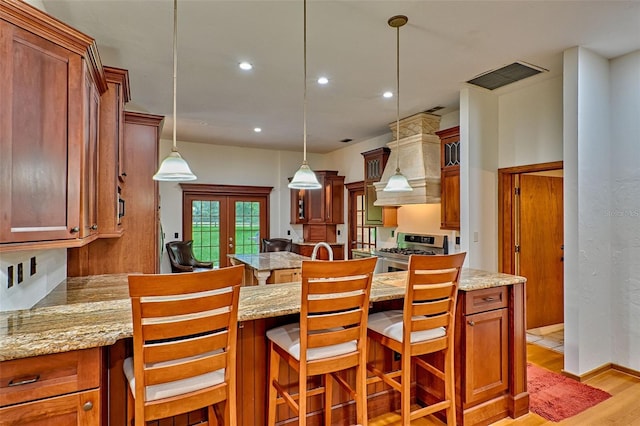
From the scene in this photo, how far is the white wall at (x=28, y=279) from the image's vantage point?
173 centimetres

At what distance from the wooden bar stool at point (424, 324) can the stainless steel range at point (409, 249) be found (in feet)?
8.98

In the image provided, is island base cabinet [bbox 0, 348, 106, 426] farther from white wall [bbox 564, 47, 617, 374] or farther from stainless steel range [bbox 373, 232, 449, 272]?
stainless steel range [bbox 373, 232, 449, 272]

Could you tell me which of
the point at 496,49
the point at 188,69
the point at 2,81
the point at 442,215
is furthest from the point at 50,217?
the point at 442,215

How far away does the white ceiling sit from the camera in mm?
2525

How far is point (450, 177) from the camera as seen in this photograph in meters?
4.59

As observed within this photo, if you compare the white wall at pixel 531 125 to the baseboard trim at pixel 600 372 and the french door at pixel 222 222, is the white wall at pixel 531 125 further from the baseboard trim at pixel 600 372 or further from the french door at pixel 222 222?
the french door at pixel 222 222

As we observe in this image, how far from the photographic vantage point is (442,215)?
15.5 ft

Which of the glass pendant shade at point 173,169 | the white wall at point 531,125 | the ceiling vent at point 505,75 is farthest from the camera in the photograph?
the white wall at point 531,125

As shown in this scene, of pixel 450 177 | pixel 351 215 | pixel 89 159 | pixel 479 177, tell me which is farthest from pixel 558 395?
pixel 351 215

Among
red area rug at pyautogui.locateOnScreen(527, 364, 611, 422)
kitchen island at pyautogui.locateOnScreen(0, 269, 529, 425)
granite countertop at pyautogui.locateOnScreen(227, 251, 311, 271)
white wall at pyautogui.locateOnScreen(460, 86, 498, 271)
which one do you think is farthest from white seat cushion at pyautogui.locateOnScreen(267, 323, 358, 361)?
white wall at pyautogui.locateOnScreen(460, 86, 498, 271)

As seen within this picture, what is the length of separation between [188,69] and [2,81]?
232cm

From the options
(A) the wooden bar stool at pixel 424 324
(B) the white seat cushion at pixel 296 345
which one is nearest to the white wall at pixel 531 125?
(A) the wooden bar stool at pixel 424 324

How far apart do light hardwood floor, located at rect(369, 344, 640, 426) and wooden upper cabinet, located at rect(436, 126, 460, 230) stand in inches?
76.0

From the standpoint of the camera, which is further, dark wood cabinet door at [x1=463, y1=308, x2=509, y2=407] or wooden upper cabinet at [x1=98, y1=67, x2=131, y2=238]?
wooden upper cabinet at [x1=98, y1=67, x2=131, y2=238]
